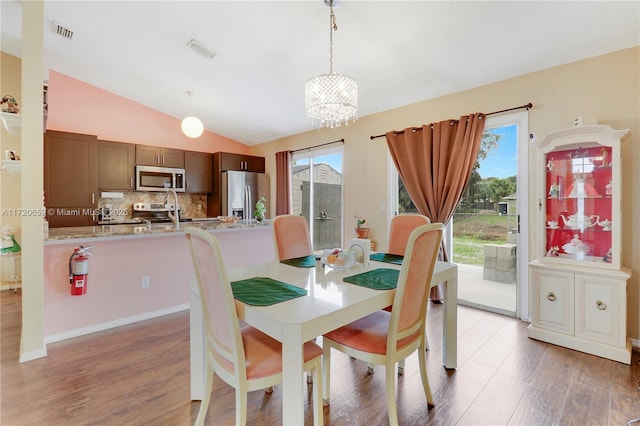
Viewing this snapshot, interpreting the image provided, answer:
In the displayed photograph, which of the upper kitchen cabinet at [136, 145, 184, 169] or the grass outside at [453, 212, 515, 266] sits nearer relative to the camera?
the grass outside at [453, 212, 515, 266]

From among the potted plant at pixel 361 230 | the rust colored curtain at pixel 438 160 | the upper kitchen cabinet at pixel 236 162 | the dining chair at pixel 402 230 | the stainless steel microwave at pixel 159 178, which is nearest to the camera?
the dining chair at pixel 402 230

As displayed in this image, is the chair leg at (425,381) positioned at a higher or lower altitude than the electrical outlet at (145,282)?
lower

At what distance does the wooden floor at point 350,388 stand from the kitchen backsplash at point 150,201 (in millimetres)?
2628

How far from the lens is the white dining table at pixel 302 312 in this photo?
114 centimetres

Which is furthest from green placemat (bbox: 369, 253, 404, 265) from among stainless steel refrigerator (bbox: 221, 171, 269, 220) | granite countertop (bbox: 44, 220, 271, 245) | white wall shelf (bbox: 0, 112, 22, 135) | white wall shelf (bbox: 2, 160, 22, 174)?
stainless steel refrigerator (bbox: 221, 171, 269, 220)

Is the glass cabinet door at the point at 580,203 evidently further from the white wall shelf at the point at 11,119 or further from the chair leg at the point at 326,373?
the white wall shelf at the point at 11,119

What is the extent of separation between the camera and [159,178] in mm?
5012

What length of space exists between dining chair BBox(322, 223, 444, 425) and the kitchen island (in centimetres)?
219

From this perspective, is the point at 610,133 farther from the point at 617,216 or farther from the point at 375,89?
the point at 375,89

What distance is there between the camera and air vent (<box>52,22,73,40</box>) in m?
3.06

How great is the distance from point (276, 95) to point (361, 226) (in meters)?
2.12

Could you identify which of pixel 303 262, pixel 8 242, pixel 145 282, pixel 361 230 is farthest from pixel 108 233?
pixel 361 230

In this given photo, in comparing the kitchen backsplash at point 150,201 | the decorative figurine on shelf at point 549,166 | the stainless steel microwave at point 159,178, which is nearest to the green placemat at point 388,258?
the decorative figurine on shelf at point 549,166

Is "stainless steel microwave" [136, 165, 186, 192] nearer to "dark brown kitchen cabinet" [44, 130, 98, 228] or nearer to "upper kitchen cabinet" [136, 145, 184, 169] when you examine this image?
"upper kitchen cabinet" [136, 145, 184, 169]
